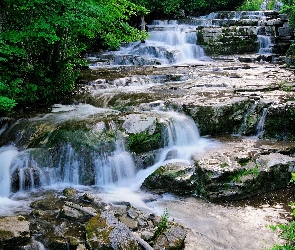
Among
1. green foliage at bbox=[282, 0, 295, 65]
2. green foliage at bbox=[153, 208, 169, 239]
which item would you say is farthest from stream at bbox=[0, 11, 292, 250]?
green foliage at bbox=[282, 0, 295, 65]

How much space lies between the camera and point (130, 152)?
895 cm

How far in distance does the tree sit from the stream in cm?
81

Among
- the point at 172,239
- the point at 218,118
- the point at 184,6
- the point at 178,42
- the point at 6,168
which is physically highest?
the point at 184,6

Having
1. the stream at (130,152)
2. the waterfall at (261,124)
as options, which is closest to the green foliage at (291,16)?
the stream at (130,152)

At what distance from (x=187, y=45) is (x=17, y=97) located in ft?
40.6

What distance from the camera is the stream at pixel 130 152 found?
6.77 meters

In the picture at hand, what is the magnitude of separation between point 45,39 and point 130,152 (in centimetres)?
359

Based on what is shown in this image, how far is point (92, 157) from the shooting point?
861 cm

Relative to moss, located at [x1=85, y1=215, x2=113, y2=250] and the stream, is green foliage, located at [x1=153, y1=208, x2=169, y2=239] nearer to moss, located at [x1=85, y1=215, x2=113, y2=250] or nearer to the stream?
the stream

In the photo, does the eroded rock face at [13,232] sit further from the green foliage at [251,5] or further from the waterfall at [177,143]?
the green foliage at [251,5]

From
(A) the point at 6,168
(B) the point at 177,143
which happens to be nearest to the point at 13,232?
(A) the point at 6,168

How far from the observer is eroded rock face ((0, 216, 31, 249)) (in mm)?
5434

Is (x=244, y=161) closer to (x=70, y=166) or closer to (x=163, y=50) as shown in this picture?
(x=70, y=166)

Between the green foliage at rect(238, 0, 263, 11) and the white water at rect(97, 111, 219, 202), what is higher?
the green foliage at rect(238, 0, 263, 11)
